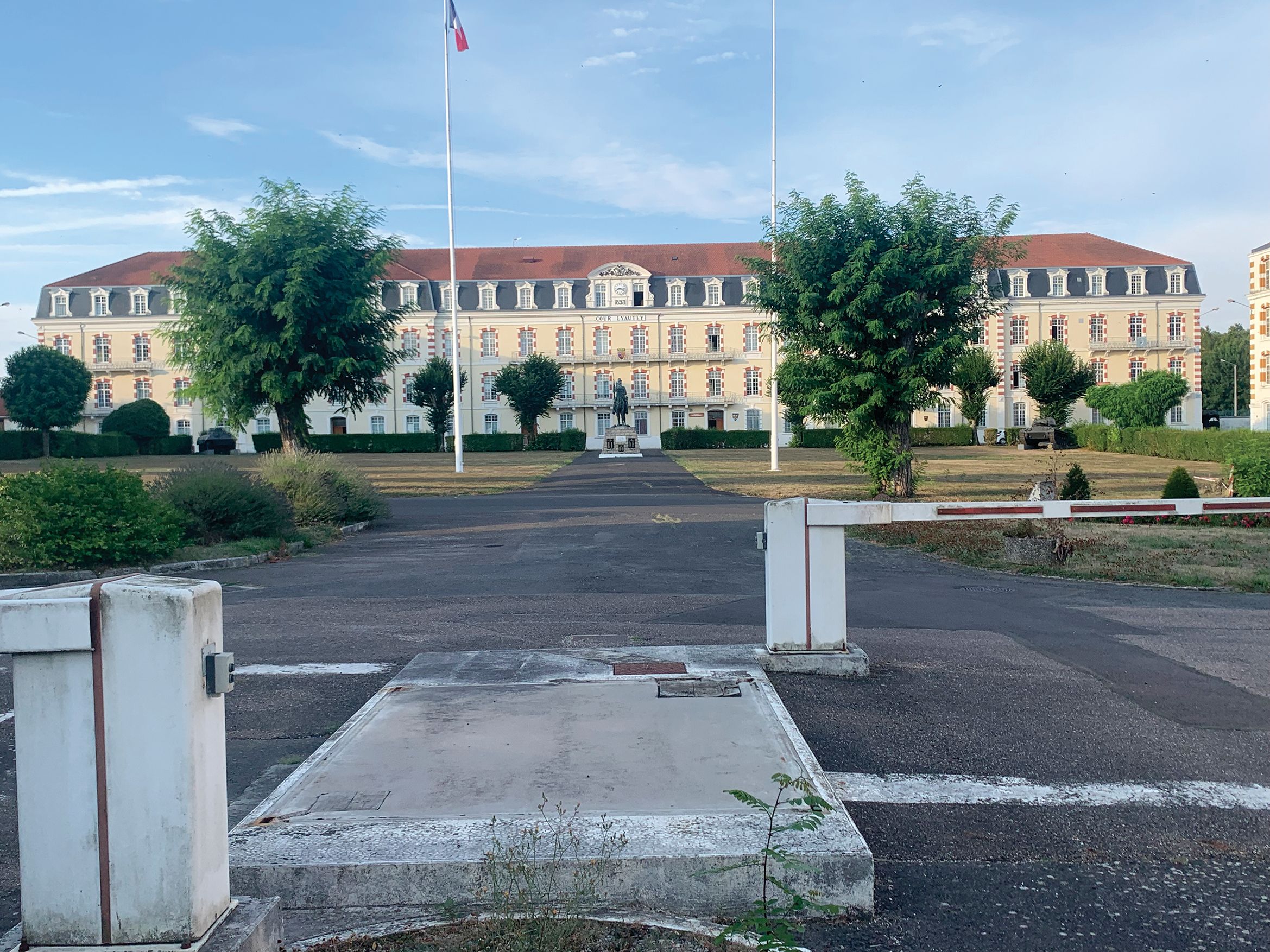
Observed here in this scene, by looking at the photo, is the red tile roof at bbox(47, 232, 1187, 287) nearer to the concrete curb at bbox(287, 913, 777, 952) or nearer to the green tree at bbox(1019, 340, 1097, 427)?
the green tree at bbox(1019, 340, 1097, 427)

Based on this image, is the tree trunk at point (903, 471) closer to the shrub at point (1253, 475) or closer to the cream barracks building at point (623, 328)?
the shrub at point (1253, 475)

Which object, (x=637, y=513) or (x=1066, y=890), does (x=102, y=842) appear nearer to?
(x=1066, y=890)

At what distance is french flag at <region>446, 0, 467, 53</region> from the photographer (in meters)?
34.2

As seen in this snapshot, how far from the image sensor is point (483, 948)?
2893 millimetres

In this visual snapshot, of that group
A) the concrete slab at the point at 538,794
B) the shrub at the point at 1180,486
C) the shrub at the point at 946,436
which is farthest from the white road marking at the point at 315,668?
the shrub at the point at 946,436

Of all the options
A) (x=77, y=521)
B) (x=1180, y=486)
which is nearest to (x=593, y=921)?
(x=77, y=521)

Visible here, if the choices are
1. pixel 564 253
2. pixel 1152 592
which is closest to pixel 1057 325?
pixel 564 253

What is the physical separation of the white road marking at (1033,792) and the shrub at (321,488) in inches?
539

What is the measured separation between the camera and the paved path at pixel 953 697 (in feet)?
11.4

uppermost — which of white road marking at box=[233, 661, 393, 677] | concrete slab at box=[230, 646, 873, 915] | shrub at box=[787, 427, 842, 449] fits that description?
shrub at box=[787, 427, 842, 449]

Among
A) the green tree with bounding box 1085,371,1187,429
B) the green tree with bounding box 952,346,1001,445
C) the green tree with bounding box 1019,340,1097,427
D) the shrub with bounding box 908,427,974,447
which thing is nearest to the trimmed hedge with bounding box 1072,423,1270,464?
the green tree with bounding box 1085,371,1187,429

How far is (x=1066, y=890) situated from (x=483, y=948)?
2.01 metres

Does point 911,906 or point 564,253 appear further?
point 564,253

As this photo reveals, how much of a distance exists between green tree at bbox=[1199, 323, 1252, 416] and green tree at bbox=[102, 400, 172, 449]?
313ft
